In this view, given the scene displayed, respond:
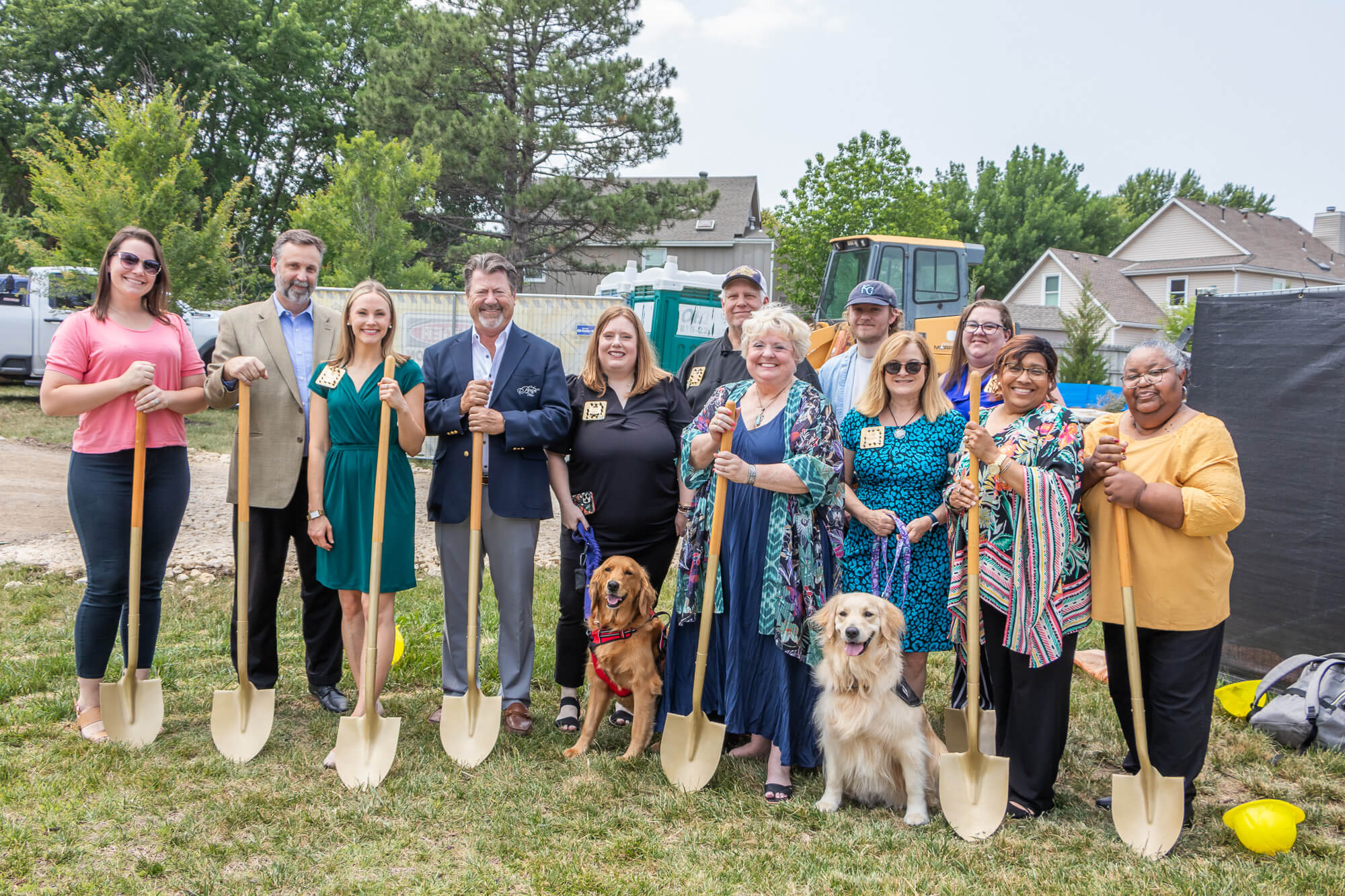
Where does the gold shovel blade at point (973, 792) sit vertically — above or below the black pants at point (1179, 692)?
below

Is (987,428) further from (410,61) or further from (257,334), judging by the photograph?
(410,61)

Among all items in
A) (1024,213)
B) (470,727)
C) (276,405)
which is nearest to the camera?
(470,727)

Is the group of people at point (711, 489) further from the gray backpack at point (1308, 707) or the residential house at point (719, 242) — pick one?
the residential house at point (719, 242)

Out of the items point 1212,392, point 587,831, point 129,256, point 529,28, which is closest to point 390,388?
point 129,256

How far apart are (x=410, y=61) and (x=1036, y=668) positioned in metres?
20.9

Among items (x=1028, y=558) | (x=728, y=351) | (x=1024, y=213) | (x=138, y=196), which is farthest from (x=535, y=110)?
(x=1024, y=213)

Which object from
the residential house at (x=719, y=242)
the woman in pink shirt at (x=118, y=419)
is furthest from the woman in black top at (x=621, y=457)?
the residential house at (x=719, y=242)

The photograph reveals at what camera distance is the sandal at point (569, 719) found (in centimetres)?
431

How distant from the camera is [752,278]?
4.77m

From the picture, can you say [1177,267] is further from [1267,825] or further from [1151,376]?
[1267,825]

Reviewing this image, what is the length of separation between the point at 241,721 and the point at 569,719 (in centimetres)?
147

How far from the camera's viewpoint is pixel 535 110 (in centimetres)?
1986

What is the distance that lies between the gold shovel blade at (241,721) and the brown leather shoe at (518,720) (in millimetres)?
1047

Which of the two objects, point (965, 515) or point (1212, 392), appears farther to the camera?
point (1212, 392)
